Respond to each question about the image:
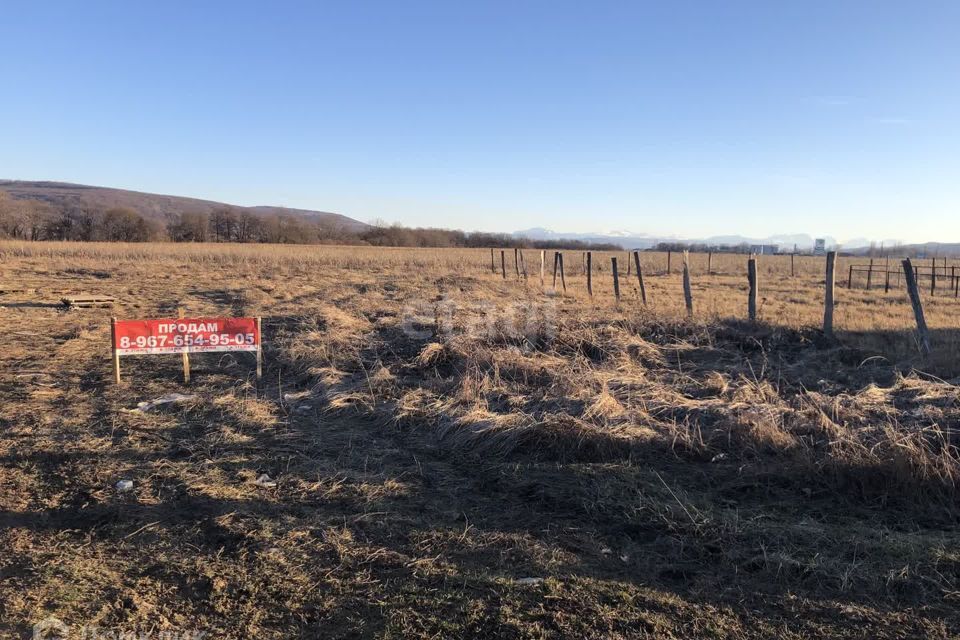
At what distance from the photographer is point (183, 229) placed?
279 feet

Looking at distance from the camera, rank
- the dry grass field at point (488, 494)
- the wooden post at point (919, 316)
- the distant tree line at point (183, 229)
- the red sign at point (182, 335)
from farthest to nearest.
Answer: the distant tree line at point (183, 229)
the wooden post at point (919, 316)
the red sign at point (182, 335)
the dry grass field at point (488, 494)

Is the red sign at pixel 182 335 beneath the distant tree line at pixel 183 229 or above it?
beneath

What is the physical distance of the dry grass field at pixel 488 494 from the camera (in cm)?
286

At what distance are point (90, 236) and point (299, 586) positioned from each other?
87.7 m

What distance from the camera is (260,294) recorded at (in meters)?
17.8

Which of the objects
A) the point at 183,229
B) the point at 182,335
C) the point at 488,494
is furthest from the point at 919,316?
the point at 183,229

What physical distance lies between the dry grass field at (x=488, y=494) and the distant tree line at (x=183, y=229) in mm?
79825

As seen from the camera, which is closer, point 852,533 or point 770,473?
point 852,533

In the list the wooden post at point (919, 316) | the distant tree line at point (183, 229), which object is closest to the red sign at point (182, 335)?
the wooden post at point (919, 316)

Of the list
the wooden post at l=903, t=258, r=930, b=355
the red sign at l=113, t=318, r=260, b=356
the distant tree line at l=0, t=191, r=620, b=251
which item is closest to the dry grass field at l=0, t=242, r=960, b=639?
the wooden post at l=903, t=258, r=930, b=355

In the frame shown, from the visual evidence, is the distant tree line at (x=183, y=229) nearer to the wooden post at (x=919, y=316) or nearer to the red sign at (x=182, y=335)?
the red sign at (x=182, y=335)

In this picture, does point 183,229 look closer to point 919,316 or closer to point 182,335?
point 182,335

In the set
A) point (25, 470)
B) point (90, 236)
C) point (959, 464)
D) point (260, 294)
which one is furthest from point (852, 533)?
point (90, 236)

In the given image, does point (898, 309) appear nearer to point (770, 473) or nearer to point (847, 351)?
point (847, 351)
